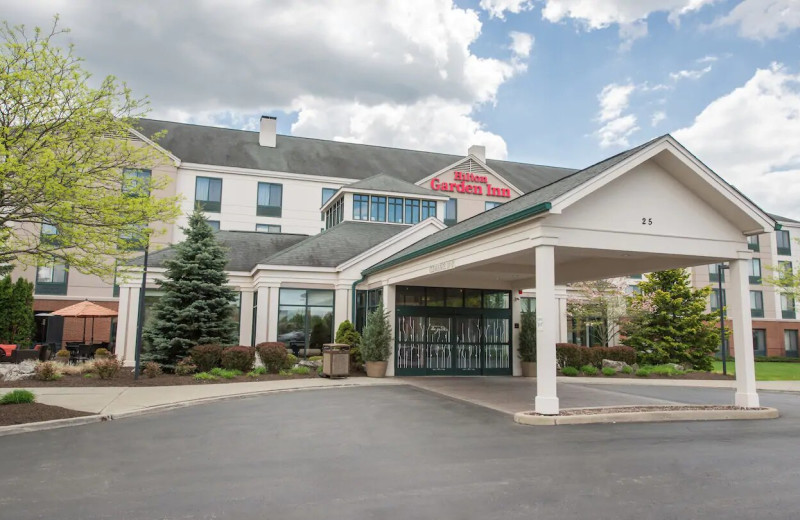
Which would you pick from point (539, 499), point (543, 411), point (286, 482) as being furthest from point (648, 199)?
point (286, 482)

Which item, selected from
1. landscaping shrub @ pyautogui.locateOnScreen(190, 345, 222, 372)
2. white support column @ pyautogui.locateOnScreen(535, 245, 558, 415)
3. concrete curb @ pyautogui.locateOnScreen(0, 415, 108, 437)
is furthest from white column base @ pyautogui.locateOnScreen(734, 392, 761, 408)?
landscaping shrub @ pyautogui.locateOnScreen(190, 345, 222, 372)

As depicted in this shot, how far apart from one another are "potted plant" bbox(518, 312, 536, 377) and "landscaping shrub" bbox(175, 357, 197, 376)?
11.6 metres

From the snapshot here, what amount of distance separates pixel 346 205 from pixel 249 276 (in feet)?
21.3

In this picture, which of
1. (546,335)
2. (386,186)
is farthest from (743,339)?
(386,186)

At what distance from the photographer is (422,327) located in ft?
68.5

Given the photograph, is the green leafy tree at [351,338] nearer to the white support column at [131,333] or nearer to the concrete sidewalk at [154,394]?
the concrete sidewalk at [154,394]

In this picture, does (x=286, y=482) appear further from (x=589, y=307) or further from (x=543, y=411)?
(x=589, y=307)

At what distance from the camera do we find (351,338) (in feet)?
70.5

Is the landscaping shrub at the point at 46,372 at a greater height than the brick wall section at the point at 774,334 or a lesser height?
lesser

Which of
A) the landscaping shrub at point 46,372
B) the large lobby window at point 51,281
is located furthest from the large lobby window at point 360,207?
the large lobby window at point 51,281

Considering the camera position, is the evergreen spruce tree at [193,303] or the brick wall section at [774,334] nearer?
the evergreen spruce tree at [193,303]

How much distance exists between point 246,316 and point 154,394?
34.6 ft

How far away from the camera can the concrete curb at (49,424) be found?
9.99 meters

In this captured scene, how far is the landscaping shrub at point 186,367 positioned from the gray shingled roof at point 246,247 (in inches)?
262
